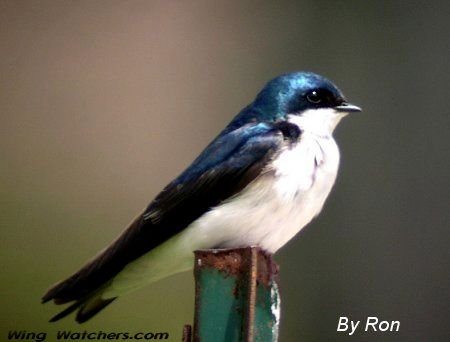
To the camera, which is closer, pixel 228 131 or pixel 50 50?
pixel 228 131

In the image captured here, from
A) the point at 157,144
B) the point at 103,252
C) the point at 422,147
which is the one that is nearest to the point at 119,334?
the point at 103,252

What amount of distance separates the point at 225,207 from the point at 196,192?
0.04 meters

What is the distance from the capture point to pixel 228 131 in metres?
1.23

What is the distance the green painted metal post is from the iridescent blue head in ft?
1.40

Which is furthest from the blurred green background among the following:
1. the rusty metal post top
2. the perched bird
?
the rusty metal post top

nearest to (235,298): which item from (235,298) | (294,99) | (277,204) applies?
(235,298)

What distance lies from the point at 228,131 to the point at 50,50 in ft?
1.04

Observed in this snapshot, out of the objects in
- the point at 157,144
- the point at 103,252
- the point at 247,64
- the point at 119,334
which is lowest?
the point at 119,334

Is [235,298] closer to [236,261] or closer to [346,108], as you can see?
[236,261]

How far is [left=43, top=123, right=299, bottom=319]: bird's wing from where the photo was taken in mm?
1122

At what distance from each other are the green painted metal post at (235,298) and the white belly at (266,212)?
0.29 m

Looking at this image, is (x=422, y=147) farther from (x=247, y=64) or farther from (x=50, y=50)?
(x=50, y=50)

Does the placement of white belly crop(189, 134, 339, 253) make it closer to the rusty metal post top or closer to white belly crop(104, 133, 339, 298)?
white belly crop(104, 133, 339, 298)

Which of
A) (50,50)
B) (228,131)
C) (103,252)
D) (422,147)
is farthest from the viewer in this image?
(422,147)
